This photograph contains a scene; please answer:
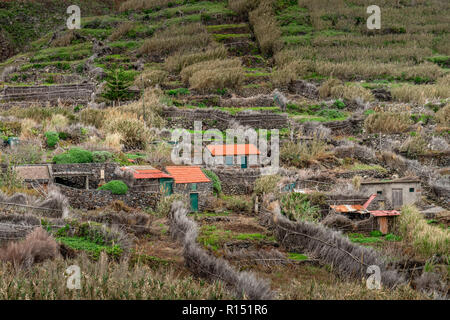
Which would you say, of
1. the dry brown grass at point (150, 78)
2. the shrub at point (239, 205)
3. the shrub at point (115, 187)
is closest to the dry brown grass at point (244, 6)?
the dry brown grass at point (150, 78)

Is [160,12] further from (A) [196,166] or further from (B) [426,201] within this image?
(B) [426,201]

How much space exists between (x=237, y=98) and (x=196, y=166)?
13.5 metres

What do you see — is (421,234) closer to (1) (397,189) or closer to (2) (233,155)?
(1) (397,189)

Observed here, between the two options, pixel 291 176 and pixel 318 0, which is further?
pixel 318 0

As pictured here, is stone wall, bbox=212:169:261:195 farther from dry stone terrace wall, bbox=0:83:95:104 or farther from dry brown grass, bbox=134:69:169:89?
dry stone terrace wall, bbox=0:83:95:104

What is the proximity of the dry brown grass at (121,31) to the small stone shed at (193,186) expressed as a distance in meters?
30.4

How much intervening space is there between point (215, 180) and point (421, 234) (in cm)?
831

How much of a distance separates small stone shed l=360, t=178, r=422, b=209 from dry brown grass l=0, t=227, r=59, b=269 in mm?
11253

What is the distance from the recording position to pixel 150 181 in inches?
757

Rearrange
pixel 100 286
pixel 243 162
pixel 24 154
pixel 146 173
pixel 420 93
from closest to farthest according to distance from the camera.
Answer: pixel 100 286 → pixel 146 173 → pixel 24 154 → pixel 243 162 → pixel 420 93

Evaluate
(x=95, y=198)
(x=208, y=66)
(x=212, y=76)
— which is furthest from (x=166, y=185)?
(x=208, y=66)
